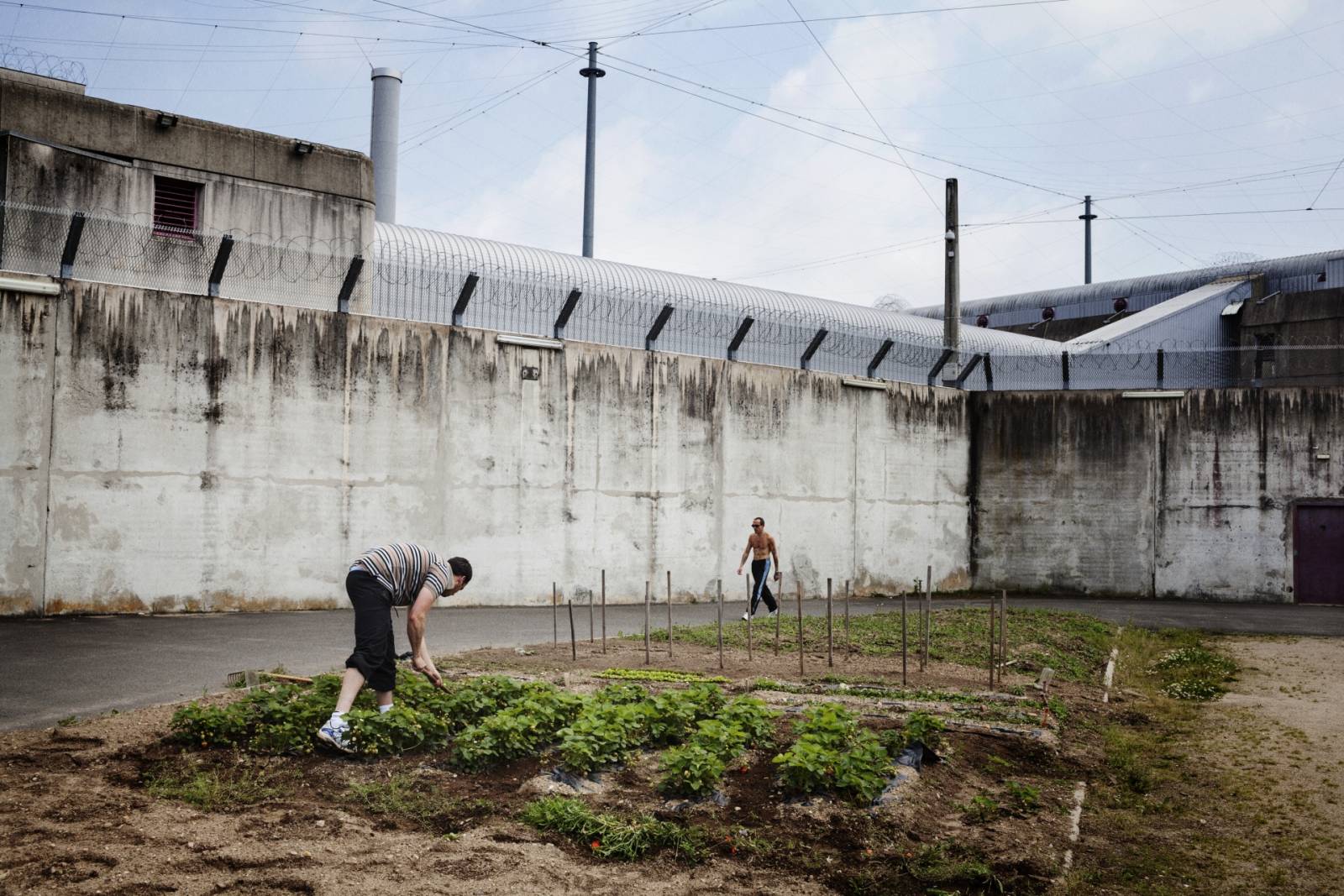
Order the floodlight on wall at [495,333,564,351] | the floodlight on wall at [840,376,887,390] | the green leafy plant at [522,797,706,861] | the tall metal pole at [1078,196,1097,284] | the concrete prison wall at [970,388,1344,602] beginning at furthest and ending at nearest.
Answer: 1. the tall metal pole at [1078,196,1097,284]
2. the concrete prison wall at [970,388,1344,602]
3. the floodlight on wall at [840,376,887,390]
4. the floodlight on wall at [495,333,564,351]
5. the green leafy plant at [522,797,706,861]

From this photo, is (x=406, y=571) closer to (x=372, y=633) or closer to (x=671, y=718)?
(x=372, y=633)

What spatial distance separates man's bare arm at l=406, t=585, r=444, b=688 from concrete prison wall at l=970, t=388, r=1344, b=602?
1895 cm

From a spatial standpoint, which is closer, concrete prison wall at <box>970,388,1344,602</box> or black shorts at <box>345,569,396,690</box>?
black shorts at <box>345,569,396,690</box>

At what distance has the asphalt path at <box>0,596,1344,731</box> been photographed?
8.81 m

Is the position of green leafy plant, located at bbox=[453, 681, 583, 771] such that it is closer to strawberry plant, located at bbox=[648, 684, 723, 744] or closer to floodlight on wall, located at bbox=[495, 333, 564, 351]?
strawberry plant, located at bbox=[648, 684, 723, 744]

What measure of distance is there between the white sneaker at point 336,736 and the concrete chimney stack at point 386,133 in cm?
1856

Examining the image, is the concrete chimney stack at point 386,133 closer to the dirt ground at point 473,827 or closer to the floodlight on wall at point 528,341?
the floodlight on wall at point 528,341

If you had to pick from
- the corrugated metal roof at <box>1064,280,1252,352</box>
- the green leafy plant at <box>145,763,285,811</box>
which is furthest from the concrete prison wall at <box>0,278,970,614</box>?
the corrugated metal roof at <box>1064,280,1252,352</box>

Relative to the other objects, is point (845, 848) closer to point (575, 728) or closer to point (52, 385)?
point (575, 728)

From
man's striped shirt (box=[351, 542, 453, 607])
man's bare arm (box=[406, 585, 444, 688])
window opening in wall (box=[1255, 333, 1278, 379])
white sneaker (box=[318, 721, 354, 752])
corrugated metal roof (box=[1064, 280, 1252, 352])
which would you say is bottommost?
white sneaker (box=[318, 721, 354, 752])

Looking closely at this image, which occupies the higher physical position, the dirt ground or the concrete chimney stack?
the concrete chimney stack

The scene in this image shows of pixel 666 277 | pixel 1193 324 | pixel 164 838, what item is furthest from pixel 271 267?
pixel 1193 324

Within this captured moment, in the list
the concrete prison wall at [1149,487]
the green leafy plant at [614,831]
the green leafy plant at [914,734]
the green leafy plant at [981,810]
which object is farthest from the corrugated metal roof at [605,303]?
the green leafy plant at [981,810]

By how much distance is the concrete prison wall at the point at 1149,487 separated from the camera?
22.9 m
